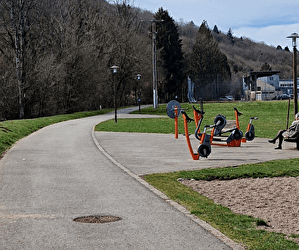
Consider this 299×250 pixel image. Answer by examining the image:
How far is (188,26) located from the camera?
607ft

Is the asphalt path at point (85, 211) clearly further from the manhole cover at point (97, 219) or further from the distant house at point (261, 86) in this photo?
the distant house at point (261, 86)

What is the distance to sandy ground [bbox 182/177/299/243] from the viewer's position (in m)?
6.83

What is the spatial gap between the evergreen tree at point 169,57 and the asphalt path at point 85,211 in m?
69.8

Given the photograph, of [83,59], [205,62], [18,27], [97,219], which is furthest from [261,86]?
[97,219]

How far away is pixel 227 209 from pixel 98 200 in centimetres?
227

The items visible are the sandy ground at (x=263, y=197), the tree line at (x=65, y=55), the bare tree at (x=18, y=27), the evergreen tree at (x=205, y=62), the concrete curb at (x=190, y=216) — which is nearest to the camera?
the concrete curb at (x=190, y=216)

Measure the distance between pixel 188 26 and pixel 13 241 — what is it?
604 feet

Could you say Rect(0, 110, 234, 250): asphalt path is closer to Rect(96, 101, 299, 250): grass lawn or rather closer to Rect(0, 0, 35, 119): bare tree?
Rect(96, 101, 299, 250): grass lawn

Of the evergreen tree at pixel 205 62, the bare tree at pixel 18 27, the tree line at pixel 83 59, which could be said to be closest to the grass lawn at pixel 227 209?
the tree line at pixel 83 59

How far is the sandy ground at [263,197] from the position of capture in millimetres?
6834

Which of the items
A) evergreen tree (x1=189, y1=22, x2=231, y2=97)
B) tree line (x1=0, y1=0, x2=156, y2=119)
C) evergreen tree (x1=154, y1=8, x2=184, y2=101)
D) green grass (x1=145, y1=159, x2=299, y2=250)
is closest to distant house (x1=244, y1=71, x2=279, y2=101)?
evergreen tree (x1=189, y1=22, x2=231, y2=97)

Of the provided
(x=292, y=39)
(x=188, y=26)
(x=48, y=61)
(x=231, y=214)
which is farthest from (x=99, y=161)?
(x=188, y=26)

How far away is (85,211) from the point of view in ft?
24.5

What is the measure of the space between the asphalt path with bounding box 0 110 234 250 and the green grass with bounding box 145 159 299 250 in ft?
1.00
